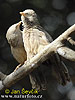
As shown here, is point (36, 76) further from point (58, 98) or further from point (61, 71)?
point (58, 98)

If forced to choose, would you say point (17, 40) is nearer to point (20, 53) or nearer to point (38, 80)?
point (20, 53)

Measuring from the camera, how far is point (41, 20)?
281 inches

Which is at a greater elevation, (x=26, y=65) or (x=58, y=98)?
(x=26, y=65)

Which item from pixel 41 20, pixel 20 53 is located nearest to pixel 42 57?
pixel 20 53

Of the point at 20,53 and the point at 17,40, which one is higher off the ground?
the point at 17,40

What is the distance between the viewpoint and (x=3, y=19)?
6.99 meters

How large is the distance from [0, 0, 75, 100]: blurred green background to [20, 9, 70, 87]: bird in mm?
2631

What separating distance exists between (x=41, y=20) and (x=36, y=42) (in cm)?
315

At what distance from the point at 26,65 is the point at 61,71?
0.39 metres

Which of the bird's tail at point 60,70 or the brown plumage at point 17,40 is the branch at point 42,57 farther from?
the brown plumage at point 17,40

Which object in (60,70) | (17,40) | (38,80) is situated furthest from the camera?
(17,40)

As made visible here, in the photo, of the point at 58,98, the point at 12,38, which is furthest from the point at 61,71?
the point at 58,98

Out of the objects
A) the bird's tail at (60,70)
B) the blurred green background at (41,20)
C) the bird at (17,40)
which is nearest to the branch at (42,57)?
the bird's tail at (60,70)

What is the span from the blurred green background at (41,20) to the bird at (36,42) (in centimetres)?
263
